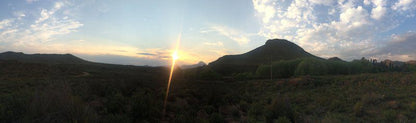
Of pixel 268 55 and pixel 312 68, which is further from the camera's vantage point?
pixel 268 55

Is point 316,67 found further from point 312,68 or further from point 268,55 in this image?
point 268,55

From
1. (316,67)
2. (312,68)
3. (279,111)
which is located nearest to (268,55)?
(316,67)

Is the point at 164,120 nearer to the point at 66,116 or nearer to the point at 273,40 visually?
the point at 66,116

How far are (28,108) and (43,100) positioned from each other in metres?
0.47

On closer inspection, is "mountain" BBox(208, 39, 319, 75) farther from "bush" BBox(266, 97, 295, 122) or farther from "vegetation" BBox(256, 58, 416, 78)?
"bush" BBox(266, 97, 295, 122)

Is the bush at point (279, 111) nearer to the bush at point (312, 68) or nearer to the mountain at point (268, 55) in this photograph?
the bush at point (312, 68)

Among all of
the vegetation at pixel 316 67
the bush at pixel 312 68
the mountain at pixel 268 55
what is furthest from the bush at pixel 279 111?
the mountain at pixel 268 55

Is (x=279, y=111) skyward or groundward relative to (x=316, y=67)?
groundward

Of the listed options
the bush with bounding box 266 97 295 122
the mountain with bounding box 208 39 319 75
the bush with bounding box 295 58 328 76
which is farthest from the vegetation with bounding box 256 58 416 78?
the mountain with bounding box 208 39 319 75

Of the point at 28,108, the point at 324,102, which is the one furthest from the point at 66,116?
the point at 324,102

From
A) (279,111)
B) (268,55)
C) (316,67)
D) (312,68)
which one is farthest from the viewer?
(268,55)

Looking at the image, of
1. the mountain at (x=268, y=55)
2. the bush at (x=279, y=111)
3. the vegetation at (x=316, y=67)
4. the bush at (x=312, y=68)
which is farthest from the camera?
the mountain at (x=268, y=55)

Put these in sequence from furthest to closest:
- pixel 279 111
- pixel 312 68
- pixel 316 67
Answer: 1. pixel 316 67
2. pixel 312 68
3. pixel 279 111

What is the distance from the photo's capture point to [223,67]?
288 feet
